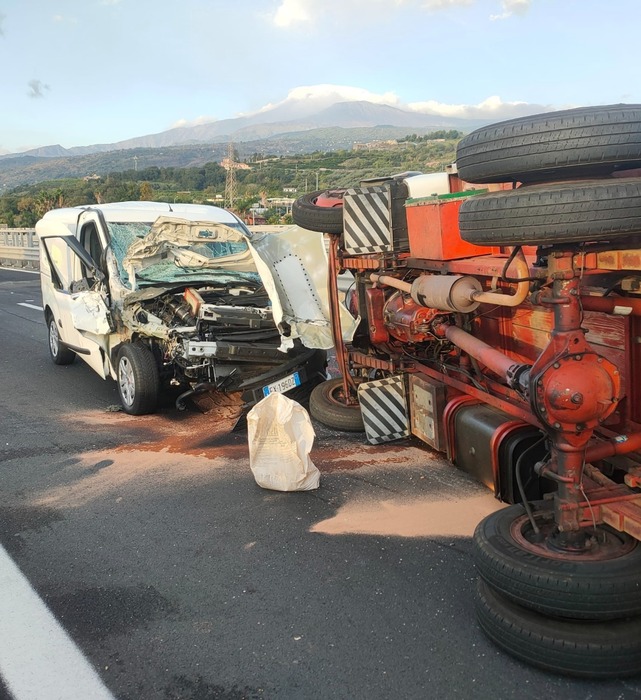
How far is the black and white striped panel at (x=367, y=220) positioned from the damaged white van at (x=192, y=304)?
1.02 metres

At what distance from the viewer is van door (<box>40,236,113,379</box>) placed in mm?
7930

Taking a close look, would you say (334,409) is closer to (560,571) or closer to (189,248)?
(189,248)

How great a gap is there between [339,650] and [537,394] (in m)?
1.42

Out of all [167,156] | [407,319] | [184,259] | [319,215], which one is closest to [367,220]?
[319,215]

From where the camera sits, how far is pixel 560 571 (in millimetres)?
2889

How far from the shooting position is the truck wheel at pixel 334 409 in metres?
6.43

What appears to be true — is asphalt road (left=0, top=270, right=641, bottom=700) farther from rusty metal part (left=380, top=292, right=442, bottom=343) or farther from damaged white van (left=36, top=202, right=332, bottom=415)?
rusty metal part (left=380, top=292, right=442, bottom=343)

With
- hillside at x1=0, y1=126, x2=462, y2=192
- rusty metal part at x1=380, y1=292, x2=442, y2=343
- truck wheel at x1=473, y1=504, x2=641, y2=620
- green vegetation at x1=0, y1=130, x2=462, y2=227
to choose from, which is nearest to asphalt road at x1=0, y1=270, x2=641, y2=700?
truck wheel at x1=473, y1=504, x2=641, y2=620

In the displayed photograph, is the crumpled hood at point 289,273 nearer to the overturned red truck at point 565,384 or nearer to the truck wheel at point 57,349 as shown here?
the overturned red truck at point 565,384

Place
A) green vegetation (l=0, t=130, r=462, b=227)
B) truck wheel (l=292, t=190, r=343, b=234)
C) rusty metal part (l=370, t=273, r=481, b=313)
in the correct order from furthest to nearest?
green vegetation (l=0, t=130, r=462, b=227) → truck wheel (l=292, t=190, r=343, b=234) → rusty metal part (l=370, t=273, r=481, b=313)

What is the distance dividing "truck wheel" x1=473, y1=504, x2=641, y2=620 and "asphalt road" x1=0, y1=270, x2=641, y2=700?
0.32 metres

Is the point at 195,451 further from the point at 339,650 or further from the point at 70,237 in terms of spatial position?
the point at 70,237

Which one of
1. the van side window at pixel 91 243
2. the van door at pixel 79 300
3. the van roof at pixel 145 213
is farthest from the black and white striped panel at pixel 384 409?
the van side window at pixel 91 243

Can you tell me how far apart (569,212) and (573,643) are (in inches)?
67.0
